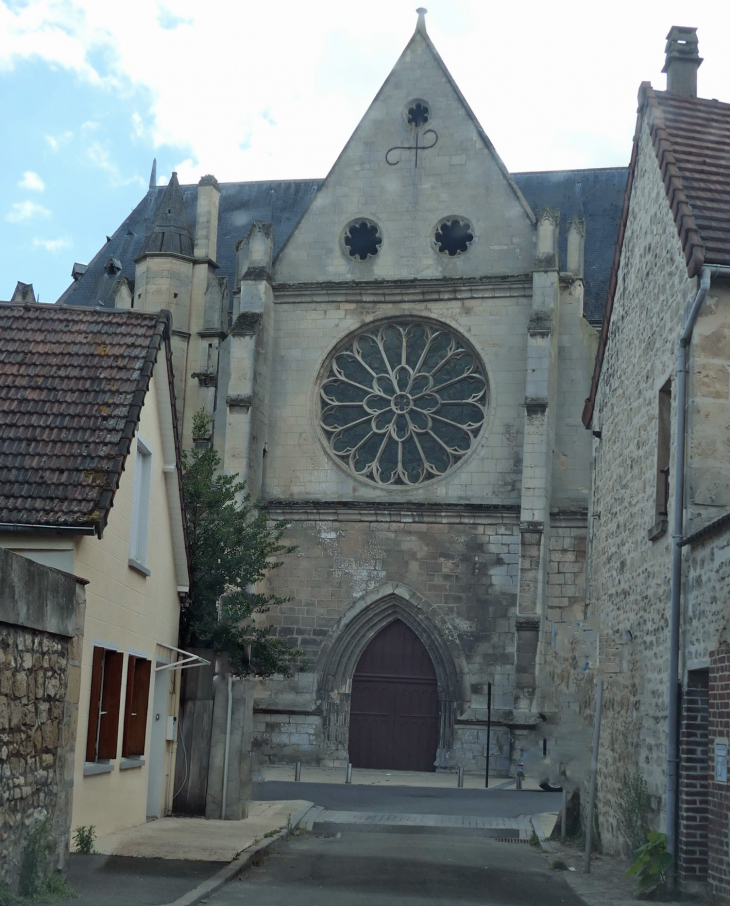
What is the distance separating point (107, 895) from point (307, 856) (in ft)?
12.8

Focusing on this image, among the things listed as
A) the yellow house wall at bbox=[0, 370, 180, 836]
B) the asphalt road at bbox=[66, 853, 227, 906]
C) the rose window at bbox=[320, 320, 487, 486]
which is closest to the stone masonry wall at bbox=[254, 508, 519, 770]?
the rose window at bbox=[320, 320, 487, 486]

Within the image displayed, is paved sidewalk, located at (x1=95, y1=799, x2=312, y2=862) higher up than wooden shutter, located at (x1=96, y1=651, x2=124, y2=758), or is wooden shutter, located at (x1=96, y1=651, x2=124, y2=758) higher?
wooden shutter, located at (x1=96, y1=651, x2=124, y2=758)

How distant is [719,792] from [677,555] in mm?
2052

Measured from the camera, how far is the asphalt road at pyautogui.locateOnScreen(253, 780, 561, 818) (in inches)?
681

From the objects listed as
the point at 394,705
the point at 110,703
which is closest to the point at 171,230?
the point at 394,705

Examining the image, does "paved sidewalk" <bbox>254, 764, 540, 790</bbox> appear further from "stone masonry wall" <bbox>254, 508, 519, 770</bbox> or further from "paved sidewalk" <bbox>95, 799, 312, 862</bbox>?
"paved sidewalk" <bbox>95, 799, 312, 862</bbox>

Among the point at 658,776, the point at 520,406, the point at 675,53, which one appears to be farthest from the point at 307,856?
the point at 520,406

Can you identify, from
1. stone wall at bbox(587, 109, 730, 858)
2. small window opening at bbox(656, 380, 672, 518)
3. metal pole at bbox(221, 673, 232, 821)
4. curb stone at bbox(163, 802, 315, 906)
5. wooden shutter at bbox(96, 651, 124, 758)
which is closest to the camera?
curb stone at bbox(163, 802, 315, 906)

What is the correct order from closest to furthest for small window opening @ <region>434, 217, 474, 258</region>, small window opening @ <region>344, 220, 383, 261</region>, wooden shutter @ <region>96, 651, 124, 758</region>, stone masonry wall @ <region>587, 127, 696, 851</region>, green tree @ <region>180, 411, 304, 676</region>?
stone masonry wall @ <region>587, 127, 696, 851</region> → wooden shutter @ <region>96, 651, 124, 758</region> → green tree @ <region>180, 411, 304, 676</region> → small window opening @ <region>434, 217, 474, 258</region> → small window opening @ <region>344, 220, 383, 261</region>

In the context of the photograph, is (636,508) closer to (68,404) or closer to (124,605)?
(124,605)

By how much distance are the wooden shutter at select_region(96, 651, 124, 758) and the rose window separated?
15.1 meters

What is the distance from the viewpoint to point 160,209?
29.3 meters

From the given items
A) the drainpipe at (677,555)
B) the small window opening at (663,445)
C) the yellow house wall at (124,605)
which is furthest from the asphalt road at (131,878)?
the small window opening at (663,445)

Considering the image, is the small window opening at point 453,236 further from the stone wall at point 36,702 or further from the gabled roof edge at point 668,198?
the stone wall at point 36,702
